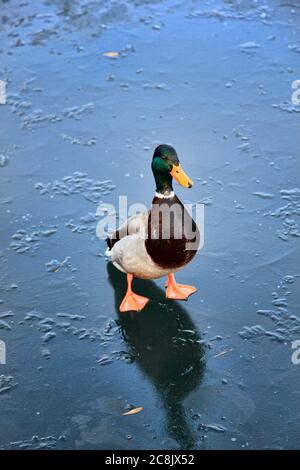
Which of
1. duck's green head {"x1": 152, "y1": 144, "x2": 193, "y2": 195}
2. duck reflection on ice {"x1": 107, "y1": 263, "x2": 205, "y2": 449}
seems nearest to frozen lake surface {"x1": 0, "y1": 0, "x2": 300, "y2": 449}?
duck reflection on ice {"x1": 107, "y1": 263, "x2": 205, "y2": 449}

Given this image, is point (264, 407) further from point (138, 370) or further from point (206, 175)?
point (206, 175)

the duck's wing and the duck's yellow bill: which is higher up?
the duck's yellow bill

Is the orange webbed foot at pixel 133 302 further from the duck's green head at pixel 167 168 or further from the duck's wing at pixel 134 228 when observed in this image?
→ the duck's green head at pixel 167 168

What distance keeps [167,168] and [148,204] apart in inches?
39.1

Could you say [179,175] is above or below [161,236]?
above

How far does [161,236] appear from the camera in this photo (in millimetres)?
4160

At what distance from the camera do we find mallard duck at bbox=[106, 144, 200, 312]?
4172 mm

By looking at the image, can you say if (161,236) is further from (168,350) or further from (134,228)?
(168,350)

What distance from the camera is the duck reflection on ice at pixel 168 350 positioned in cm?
371

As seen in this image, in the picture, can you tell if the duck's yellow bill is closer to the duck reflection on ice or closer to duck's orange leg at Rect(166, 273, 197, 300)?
duck's orange leg at Rect(166, 273, 197, 300)

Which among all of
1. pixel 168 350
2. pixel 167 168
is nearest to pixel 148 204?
pixel 167 168

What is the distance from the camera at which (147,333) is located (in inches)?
167
